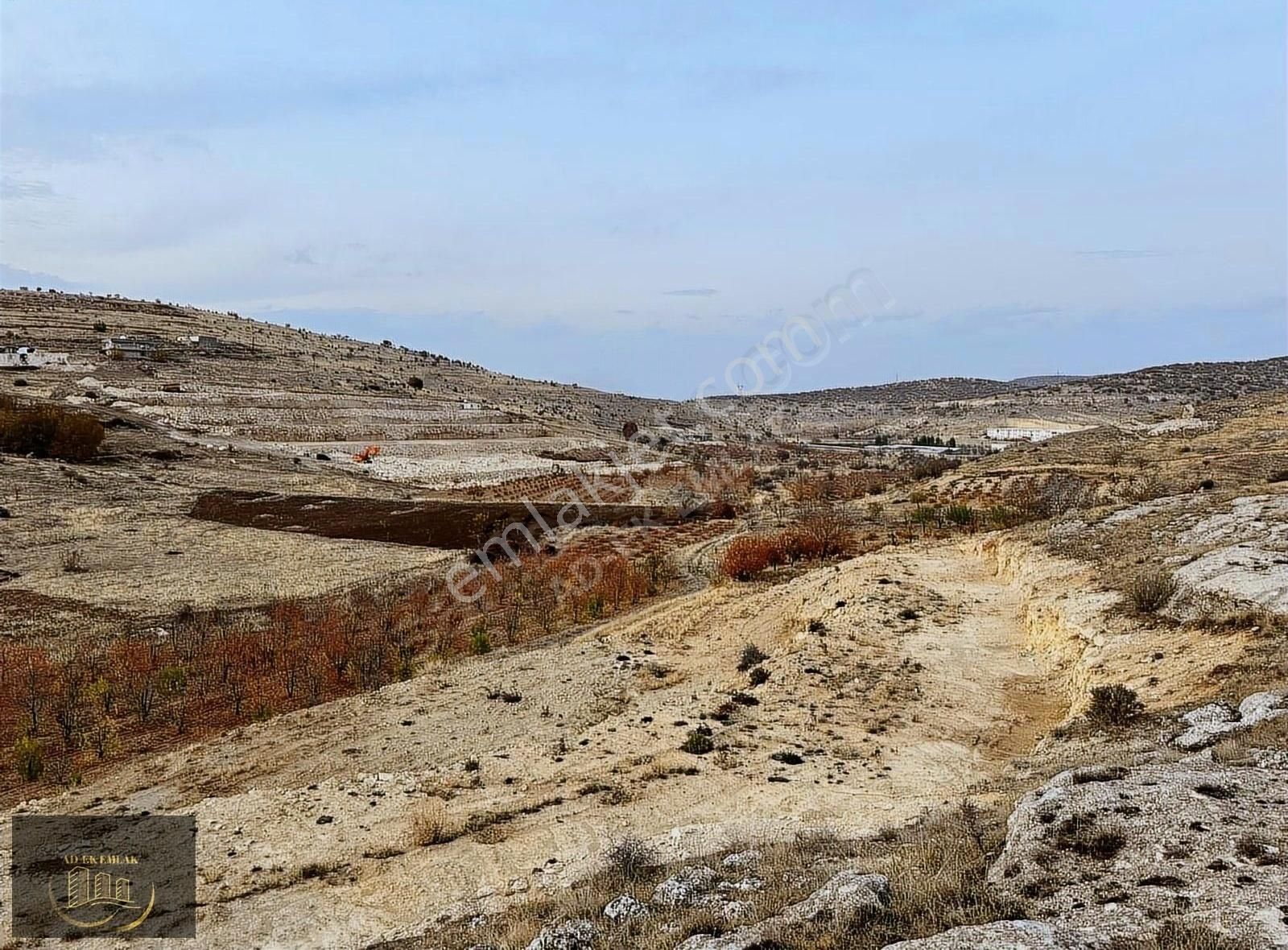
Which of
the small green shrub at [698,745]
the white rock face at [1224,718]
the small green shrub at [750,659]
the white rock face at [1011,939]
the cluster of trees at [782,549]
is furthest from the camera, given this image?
the cluster of trees at [782,549]

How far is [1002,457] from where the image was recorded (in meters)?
34.9

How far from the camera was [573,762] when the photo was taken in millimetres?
9359

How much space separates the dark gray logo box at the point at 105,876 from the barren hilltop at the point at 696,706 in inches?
7.3

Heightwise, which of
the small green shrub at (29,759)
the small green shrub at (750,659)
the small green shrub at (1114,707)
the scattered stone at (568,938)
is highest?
the small green shrub at (1114,707)

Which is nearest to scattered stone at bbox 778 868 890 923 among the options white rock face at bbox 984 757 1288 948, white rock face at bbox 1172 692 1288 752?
white rock face at bbox 984 757 1288 948

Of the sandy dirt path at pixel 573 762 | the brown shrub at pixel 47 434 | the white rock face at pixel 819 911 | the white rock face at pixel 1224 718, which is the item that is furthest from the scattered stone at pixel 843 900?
the brown shrub at pixel 47 434

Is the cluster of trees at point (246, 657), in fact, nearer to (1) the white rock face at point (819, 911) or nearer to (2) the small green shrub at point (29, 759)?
(2) the small green shrub at point (29, 759)

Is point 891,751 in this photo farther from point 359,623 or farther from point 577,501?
point 577,501

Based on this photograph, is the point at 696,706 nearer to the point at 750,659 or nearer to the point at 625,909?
the point at 750,659

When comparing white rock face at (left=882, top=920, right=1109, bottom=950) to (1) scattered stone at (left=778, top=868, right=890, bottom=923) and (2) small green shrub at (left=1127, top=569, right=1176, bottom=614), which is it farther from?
(2) small green shrub at (left=1127, top=569, right=1176, bottom=614)

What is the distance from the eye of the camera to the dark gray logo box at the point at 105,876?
21.8 feet

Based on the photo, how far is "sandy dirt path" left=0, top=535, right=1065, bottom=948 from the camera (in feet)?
23.1

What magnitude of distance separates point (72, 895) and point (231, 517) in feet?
79.3

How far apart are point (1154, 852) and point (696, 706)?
6.85 metres
